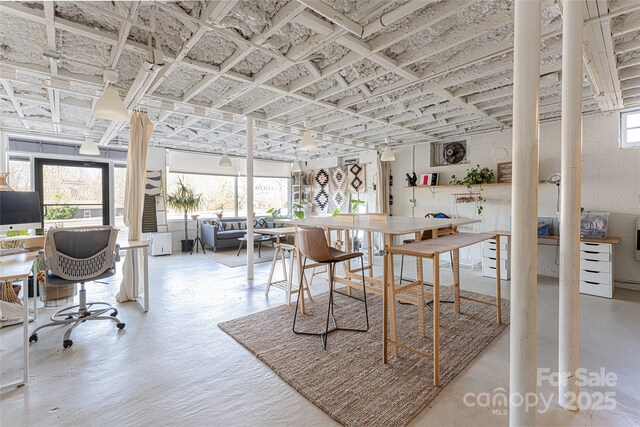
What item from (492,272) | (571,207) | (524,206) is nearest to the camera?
(524,206)

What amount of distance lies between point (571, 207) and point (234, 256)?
6162 millimetres

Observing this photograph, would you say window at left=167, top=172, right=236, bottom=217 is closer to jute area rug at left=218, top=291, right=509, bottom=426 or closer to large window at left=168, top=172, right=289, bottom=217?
large window at left=168, top=172, right=289, bottom=217

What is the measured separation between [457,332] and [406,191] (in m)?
4.71

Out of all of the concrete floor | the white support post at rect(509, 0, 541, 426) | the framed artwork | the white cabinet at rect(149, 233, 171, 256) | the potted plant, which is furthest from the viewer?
the potted plant

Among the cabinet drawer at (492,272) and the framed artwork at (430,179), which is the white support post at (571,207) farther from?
the framed artwork at (430,179)

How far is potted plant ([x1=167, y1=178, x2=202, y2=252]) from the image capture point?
288 inches

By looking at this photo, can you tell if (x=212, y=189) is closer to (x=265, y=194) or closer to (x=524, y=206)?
(x=265, y=194)

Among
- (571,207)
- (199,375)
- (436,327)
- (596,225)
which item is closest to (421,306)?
(436,327)

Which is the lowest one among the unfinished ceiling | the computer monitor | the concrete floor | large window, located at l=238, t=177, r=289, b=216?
the concrete floor

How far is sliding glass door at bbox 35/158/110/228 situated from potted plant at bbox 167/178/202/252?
1.39m

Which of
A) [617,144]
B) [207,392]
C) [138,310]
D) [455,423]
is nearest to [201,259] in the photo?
[138,310]

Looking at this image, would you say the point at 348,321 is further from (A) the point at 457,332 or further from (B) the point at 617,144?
(B) the point at 617,144

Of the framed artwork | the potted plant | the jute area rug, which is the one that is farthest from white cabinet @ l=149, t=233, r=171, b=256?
the framed artwork

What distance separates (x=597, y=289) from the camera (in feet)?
12.5
